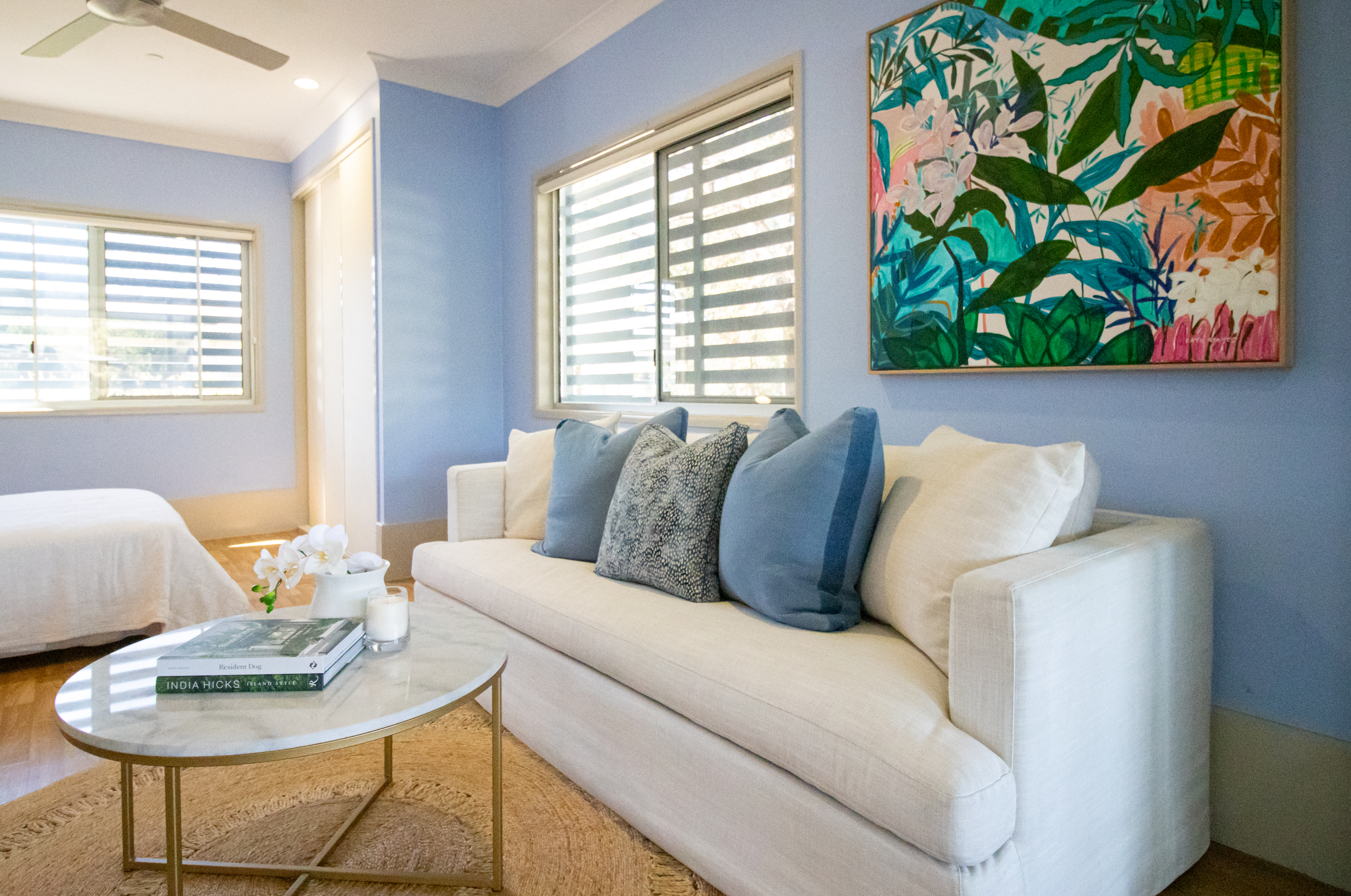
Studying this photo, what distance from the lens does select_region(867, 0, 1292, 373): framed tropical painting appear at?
1601 mm

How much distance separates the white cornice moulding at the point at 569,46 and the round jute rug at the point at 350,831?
2887 mm

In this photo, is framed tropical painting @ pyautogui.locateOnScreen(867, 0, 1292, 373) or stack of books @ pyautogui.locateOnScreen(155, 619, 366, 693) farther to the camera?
framed tropical painting @ pyautogui.locateOnScreen(867, 0, 1292, 373)

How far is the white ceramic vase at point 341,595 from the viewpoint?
63.1 inches

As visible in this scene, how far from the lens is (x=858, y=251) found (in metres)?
2.41

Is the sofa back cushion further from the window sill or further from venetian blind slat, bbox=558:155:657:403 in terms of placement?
the window sill

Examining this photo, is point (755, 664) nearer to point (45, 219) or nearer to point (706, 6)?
point (706, 6)

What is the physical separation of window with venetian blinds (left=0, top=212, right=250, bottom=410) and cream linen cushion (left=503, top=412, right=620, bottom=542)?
3.43 metres

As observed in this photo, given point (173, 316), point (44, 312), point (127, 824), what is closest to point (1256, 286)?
point (127, 824)

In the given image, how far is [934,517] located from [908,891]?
67 cm

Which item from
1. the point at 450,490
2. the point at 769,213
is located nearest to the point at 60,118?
the point at 450,490

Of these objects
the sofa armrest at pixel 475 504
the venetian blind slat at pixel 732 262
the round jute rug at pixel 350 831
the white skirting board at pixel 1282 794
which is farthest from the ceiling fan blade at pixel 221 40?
the white skirting board at pixel 1282 794

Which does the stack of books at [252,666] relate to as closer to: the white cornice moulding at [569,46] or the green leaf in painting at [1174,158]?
the green leaf in painting at [1174,158]

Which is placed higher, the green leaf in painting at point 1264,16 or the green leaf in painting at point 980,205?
the green leaf in painting at point 1264,16

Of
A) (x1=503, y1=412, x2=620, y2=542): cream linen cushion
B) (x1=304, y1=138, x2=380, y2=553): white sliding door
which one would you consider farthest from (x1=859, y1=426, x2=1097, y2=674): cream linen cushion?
(x1=304, y1=138, x2=380, y2=553): white sliding door
